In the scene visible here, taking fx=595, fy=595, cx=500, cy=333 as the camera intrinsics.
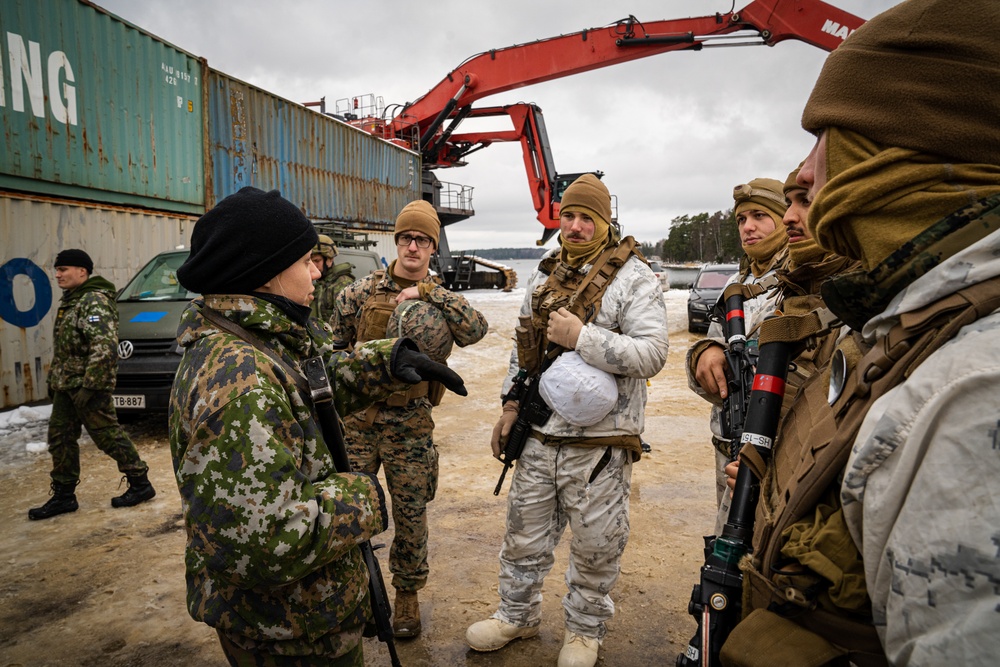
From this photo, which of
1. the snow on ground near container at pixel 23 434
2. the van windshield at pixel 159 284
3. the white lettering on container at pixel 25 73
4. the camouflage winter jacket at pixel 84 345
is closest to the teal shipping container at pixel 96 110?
the white lettering on container at pixel 25 73

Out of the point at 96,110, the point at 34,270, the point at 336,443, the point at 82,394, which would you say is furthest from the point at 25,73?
the point at 336,443

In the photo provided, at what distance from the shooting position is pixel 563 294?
283cm

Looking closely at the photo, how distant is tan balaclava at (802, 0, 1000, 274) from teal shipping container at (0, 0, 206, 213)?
8253mm

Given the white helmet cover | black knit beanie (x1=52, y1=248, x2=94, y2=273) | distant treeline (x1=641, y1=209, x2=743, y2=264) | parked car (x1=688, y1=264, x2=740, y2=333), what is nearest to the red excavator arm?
parked car (x1=688, y1=264, x2=740, y2=333)

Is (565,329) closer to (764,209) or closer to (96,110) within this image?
(764,209)

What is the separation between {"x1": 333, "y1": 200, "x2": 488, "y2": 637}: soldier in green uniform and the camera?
290cm

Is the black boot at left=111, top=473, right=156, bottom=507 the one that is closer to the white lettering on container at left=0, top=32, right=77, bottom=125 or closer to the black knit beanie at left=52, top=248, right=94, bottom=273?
the black knit beanie at left=52, top=248, right=94, bottom=273

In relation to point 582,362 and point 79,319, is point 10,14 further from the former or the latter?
point 582,362

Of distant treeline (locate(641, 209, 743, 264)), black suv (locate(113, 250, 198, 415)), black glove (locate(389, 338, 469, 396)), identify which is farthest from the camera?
distant treeline (locate(641, 209, 743, 264))

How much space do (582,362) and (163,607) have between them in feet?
8.09

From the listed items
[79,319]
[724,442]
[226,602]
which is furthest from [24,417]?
[724,442]

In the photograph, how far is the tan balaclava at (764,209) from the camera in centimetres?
280

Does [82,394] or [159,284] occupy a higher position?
[159,284]

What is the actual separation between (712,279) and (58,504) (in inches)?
509
